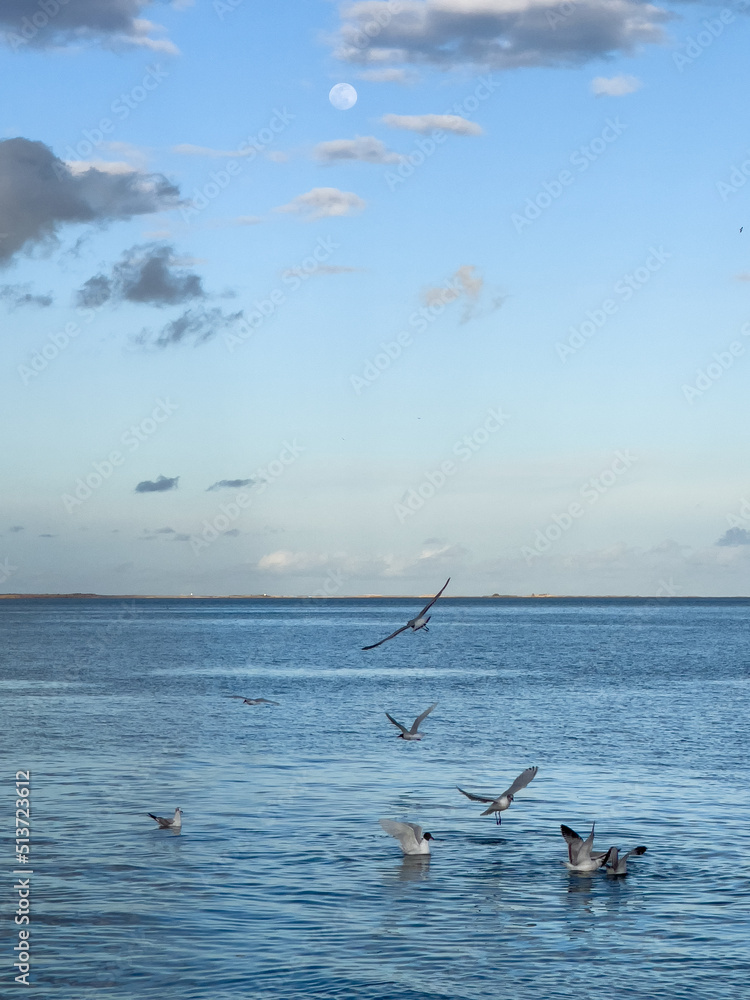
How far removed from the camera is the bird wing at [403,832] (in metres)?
22.3

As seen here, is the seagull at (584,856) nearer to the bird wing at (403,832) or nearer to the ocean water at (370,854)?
the ocean water at (370,854)

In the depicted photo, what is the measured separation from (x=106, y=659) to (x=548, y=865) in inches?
3317

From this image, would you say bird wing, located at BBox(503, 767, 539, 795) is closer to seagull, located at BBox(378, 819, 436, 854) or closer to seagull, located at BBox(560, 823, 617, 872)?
seagull, located at BBox(560, 823, 617, 872)

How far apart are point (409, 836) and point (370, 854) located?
1200 mm

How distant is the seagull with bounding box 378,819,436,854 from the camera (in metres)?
22.3

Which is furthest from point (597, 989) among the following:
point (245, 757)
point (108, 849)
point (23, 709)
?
point (23, 709)

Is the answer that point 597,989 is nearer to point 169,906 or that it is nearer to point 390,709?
point 169,906

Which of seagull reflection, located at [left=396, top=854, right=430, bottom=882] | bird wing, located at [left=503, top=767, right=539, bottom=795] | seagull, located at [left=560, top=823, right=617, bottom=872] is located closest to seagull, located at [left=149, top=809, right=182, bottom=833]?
seagull reflection, located at [left=396, top=854, right=430, bottom=882]

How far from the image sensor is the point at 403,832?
22.5m

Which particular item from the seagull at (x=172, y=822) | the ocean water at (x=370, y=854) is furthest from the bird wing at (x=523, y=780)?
the seagull at (x=172, y=822)

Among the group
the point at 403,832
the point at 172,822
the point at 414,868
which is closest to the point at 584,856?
the point at 414,868

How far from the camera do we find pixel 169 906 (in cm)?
1961

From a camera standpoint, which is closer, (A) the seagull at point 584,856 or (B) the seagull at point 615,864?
(A) the seagull at point 584,856

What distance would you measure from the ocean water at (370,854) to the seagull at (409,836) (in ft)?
0.95
